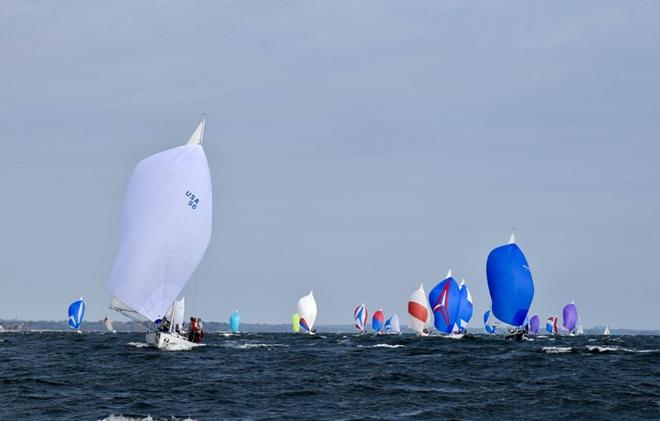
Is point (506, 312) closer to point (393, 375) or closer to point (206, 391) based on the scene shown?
point (393, 375)

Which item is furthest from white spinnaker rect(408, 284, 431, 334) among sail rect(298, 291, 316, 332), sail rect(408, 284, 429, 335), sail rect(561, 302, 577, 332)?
sail rect(561, 302, 577, 332)

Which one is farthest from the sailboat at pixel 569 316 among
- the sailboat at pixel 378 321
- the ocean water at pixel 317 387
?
the ocean water at pixel 317 387

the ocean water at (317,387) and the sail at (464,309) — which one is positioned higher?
the sail at (464,309)

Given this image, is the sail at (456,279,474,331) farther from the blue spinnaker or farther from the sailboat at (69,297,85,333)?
the sailboat at (69,297,85,333)

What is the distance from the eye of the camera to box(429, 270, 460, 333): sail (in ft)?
406

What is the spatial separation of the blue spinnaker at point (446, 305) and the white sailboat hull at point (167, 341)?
Answer: 191 feet

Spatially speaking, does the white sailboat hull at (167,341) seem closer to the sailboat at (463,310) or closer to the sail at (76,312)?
the sailboat at (463,310)

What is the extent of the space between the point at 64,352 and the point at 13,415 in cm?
3828

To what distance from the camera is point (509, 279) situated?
95.6m

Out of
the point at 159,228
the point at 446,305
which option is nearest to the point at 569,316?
the point at 446,305

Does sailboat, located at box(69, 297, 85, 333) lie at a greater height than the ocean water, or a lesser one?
greater

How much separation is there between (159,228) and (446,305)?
220 ft

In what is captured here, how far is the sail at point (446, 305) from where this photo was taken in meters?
124

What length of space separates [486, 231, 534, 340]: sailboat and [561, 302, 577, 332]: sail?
96480 mm
